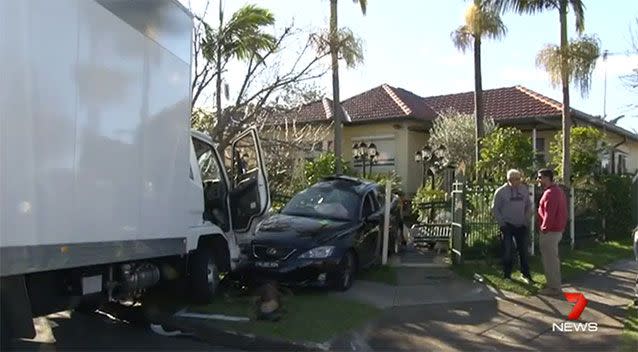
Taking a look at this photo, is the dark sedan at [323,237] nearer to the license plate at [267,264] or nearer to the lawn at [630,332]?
the license plate at [267,264]

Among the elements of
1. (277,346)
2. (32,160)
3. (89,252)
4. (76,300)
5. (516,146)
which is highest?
(516,146)

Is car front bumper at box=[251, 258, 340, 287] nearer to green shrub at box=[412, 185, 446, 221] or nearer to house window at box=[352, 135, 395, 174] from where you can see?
green shrub at box=[412, 185, 446, 221]

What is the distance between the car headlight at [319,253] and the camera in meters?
9.29

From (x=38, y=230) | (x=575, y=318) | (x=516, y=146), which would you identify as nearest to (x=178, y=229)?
(x=38, y=230)

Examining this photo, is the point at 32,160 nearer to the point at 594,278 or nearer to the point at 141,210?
the point at 141,210

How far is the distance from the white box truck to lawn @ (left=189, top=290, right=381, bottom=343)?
632 mm

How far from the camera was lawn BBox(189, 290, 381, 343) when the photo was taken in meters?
7.25

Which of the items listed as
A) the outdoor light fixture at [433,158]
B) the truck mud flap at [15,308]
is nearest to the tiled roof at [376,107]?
the outdoor light fixture at [433,158]

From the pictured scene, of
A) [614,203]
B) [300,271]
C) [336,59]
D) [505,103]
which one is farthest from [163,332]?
[505,103]

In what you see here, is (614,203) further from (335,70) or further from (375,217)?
(375,217)

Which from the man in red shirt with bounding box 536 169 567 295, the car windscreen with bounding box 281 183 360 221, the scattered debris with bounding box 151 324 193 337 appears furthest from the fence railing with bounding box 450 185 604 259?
the scattered debris with bounding box 151 324 193 337

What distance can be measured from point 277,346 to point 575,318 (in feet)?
12.6

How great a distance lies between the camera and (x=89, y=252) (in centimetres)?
536

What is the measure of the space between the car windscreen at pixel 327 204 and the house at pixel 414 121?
14915 millimetres
